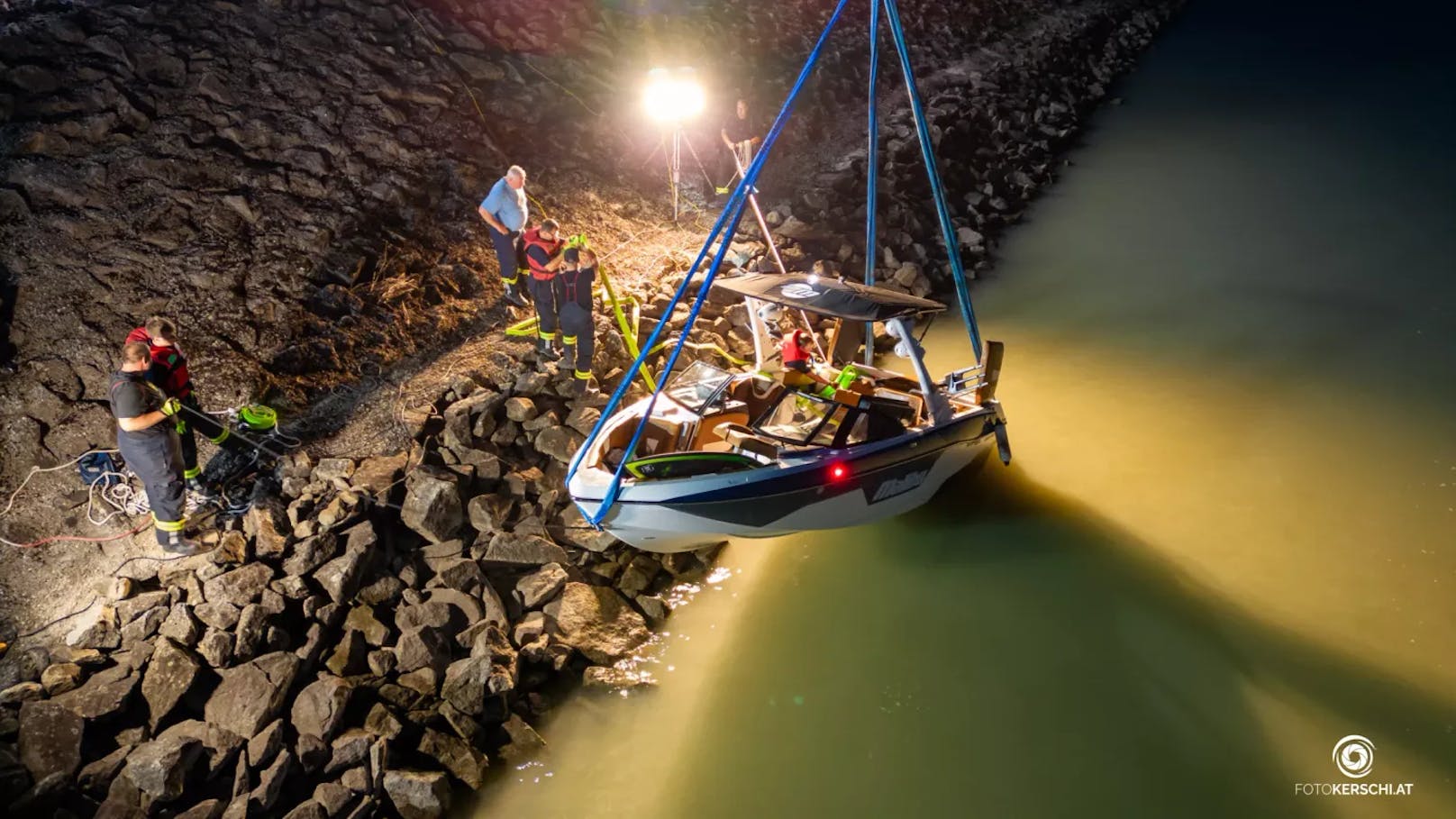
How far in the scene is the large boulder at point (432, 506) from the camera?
684 centimetres

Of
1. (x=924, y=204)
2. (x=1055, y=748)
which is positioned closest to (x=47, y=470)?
(x=1055, y=748)

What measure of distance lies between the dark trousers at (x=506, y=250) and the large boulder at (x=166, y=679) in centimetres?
494

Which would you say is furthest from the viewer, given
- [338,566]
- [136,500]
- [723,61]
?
[723,61]

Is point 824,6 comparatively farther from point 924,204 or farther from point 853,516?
point 853,516

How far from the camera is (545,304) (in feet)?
26.2

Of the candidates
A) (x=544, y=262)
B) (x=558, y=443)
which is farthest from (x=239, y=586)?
(x=544, y=262)

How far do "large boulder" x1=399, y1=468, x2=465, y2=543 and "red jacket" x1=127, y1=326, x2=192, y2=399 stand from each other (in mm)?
2121

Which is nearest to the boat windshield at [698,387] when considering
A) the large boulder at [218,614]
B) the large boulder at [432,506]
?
the large boulder at [432,506]

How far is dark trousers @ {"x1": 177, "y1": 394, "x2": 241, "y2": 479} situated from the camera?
6.77 m

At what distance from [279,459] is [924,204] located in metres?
10.3

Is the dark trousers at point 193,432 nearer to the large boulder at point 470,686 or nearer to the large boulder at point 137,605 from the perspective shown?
the large boulder at point 137,605

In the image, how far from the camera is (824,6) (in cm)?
1681

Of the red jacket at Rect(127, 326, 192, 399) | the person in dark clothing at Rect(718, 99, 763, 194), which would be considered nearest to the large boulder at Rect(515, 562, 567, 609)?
the red jacket at Rect(127, 326, 192, 399)

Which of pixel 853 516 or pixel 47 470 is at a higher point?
pixel 47 470
